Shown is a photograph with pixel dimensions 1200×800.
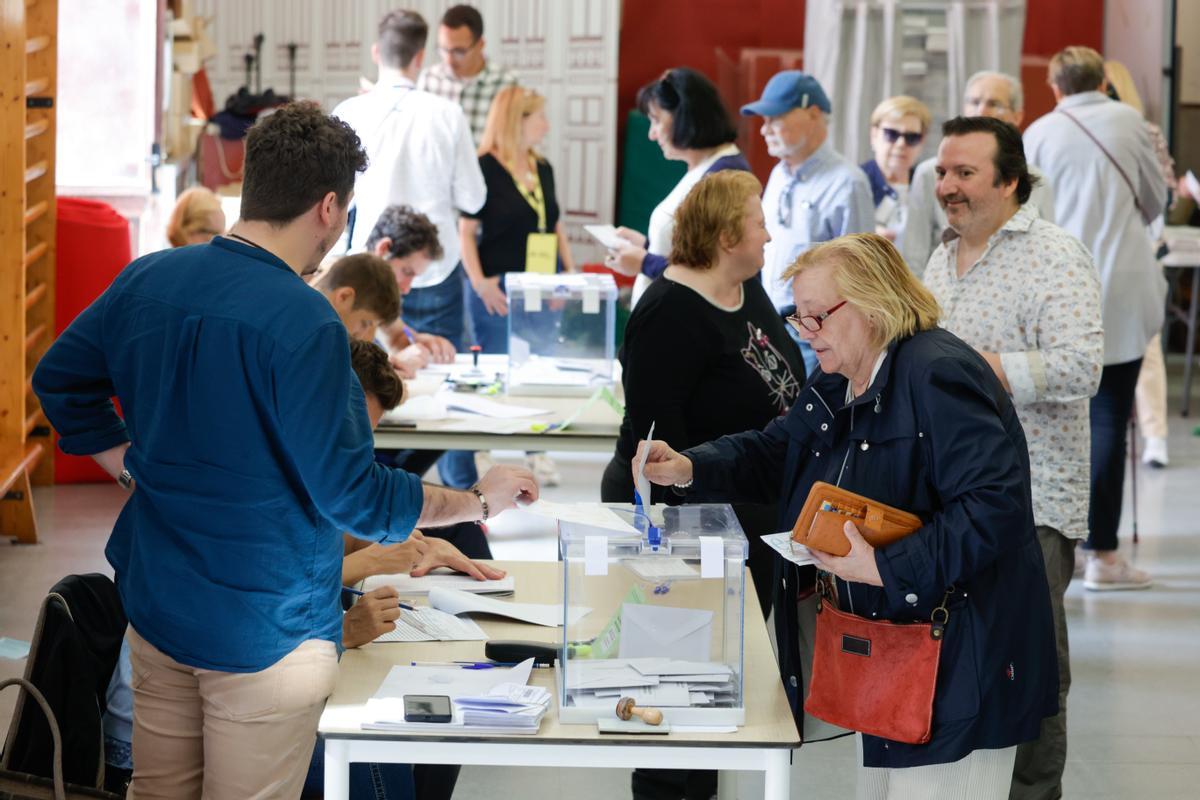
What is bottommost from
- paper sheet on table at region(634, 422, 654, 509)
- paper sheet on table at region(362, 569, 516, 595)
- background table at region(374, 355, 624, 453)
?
paper sheet on table at region(362, 569, 516, 595)

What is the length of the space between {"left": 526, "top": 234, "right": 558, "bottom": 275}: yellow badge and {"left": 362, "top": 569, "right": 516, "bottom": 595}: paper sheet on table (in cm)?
265

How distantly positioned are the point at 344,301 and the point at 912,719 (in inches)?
92.2

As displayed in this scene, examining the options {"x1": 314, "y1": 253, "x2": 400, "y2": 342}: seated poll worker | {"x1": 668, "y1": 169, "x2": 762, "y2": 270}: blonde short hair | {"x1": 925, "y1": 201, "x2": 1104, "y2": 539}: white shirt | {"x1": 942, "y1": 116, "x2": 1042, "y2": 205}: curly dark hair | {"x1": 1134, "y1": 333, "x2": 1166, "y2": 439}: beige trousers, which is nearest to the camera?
{"x1": 925, "y1": 201, "x2": 1104, "y2": 539}: white shirt

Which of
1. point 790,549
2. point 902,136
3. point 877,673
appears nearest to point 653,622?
point 790,549

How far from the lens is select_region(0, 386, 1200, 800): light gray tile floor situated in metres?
3.86

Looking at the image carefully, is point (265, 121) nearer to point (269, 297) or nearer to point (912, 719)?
point (269, 297)

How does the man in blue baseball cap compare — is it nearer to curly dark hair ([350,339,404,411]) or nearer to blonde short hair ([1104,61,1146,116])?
blonde short hair ([1104,61,1146,116])

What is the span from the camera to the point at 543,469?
7207mm

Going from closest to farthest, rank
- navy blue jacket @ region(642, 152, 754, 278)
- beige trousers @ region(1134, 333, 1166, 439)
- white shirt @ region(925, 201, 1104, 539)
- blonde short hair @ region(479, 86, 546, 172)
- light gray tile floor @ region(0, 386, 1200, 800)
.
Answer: white shirt @ region(925, 201, 1104, 539)
light gray tile floor @ region(0, 386, 1200, 800)
navy blue jacket @ region(642, 152, 754, 278)
blonde short hair @ region(479, 86, 546, 172)
beige trousers @ region(1134, 333, 1166, 439)

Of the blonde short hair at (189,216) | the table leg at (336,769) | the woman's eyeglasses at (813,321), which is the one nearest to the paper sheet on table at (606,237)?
the blonde short hair at (189,216)

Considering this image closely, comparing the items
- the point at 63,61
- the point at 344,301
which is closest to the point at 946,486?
the point at 344,301

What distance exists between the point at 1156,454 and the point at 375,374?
19.0 feet

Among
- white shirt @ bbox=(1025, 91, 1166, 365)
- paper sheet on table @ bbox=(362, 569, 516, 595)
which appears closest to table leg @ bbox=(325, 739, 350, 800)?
paper sheet on table @ bbox=(362, 569, 516, 595)

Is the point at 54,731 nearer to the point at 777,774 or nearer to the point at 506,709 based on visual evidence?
the point at 506,709
